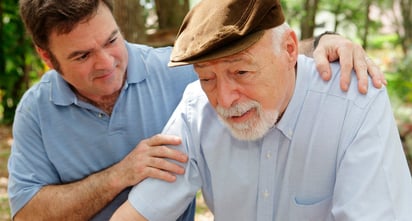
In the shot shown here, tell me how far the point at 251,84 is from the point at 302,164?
332 millimetres

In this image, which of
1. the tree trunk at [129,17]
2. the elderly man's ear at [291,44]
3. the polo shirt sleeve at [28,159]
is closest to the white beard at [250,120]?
the elderly man's ear at [291,44]

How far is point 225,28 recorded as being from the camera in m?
1.77

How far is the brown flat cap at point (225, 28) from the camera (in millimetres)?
1746

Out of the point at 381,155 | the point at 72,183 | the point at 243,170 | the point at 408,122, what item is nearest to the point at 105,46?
the point at 72,183

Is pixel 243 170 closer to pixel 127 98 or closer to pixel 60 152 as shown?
pixel 127 98

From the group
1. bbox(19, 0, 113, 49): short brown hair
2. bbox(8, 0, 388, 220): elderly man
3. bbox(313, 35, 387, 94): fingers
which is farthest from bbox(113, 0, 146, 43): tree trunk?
bbox(313, 35, 387, 94): fingers

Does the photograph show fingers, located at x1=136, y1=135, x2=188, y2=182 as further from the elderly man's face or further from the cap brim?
the cap brim

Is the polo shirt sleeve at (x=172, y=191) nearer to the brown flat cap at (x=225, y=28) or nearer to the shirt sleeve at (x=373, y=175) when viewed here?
the brown flat cap at (x=225, y=28)

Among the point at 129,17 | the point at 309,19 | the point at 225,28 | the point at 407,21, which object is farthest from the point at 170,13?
the point at 225,28

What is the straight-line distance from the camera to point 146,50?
2.59 metres

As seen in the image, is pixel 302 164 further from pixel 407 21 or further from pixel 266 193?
pixel 407 21

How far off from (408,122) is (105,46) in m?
3.57

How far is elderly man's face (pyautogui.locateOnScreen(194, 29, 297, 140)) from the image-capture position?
181cm

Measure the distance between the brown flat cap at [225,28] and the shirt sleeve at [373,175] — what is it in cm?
41
